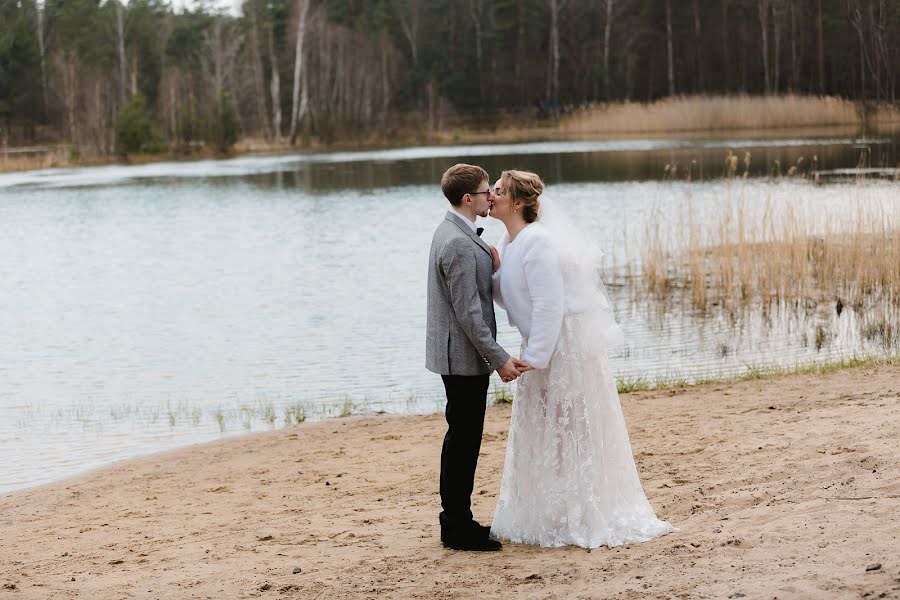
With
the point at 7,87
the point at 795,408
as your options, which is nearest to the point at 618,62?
the point at 7,87

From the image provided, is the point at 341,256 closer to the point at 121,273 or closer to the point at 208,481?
the point at 121,273

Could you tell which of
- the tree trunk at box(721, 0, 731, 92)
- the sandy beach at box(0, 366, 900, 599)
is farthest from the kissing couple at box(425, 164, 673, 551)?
the tree trunk at box(721, 0, 731, 92)

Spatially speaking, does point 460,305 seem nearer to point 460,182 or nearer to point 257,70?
point 460,182

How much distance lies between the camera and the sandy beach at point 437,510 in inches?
181

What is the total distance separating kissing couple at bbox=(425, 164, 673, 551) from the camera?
201 inches

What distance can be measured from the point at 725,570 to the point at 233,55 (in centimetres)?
5869

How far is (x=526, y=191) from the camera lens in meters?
5.17

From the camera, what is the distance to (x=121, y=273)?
65.6 ft

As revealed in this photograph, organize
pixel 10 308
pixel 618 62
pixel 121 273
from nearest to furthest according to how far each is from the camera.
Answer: pixel 10 308 < pixel 121 273 < pixel 618 62

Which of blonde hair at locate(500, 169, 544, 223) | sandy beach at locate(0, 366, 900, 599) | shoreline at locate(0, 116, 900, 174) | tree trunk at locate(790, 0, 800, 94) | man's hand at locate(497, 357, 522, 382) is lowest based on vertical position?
sandy beach at locate(0, 366, 900, 599)

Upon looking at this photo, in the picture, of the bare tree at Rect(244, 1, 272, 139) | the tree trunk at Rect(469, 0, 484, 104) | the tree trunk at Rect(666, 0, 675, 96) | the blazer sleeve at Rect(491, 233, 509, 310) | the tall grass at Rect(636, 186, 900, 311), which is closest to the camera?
the blazer sleeve at Rect(491, 233, 509, 310)

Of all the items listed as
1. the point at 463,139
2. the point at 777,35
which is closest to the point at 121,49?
the point at 463,139

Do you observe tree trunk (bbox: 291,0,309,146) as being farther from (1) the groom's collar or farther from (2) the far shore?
(1) the groom's collar

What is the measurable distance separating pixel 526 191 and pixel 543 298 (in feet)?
1.66
